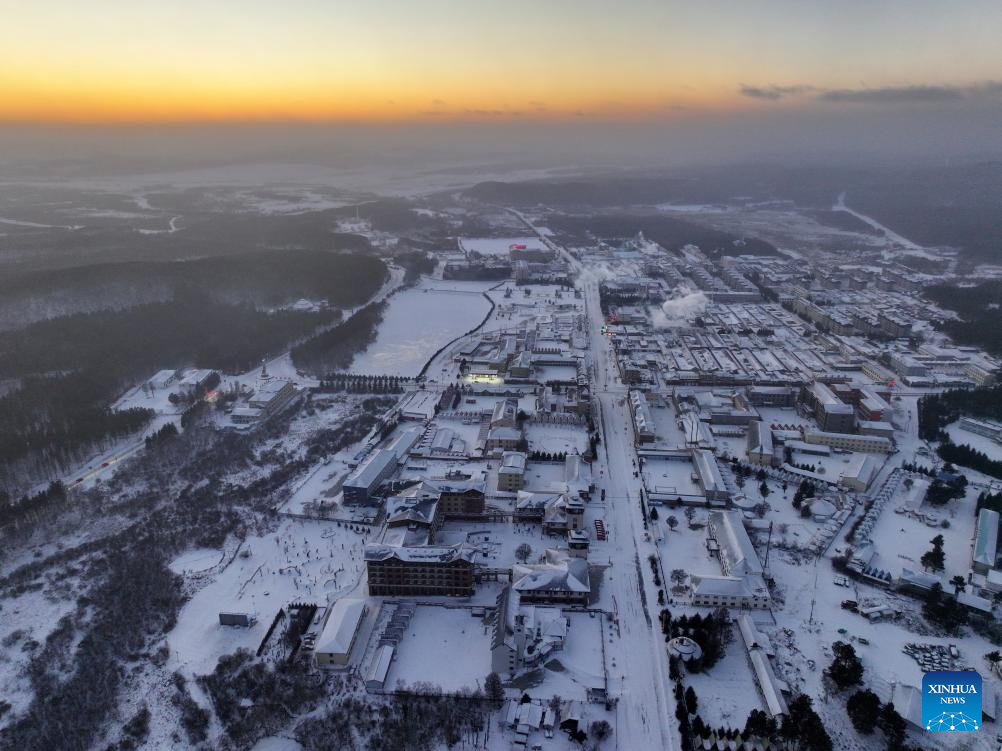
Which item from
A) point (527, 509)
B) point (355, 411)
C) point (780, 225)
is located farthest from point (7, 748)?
point (780, 225)

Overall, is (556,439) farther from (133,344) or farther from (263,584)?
(133,344)

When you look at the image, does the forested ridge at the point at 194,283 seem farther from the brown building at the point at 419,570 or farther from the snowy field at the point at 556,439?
the brown building at the point at 419,570

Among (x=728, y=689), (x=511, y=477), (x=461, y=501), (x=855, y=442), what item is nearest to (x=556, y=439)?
(x=511, y=477)

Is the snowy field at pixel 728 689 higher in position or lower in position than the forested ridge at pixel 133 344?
lower

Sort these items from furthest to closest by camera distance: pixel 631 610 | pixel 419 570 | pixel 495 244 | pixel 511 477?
pixel 495 244, pixel 511 477, pixel 419 570, pixel 631 610

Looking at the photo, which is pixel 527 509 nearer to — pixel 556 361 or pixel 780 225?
pixel 556 361

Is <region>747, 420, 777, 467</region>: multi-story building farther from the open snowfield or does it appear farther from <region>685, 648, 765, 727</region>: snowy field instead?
the open snowfield

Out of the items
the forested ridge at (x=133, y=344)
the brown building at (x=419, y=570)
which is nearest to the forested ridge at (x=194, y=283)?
the forested ridge at (x=133, y=344)
